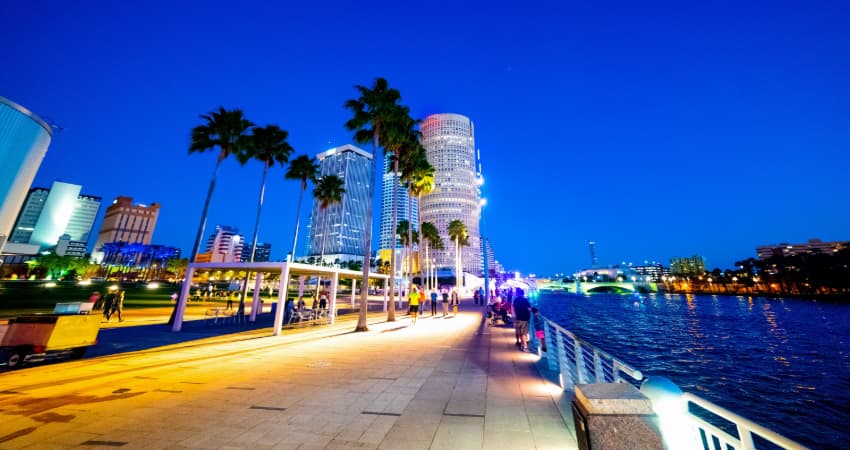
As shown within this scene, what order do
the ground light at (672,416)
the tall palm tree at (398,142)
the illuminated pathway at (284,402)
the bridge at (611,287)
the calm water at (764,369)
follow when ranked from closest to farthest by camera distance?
the ground light at (672,416), the illuminated pathway at (284,402), the calm water at (764,369), the tall palm tree at (398,142), the bridge at (611,287)

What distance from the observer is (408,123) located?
23.7 metres

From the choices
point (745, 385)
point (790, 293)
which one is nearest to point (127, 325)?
point (745, 385)

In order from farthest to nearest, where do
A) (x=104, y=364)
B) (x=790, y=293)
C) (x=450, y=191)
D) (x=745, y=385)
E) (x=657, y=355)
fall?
(x=450, y=191)
(x=790, y=293)
(x=657, y=355)
(x=745, y=385)
(x=104, y=364)

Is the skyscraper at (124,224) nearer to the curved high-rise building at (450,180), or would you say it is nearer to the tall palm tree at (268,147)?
the curved high-rise building at (450,180)

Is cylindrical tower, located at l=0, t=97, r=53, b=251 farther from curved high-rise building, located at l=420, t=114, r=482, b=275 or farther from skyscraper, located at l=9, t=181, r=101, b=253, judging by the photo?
curved high-rise building, located at l=420, t=114, r=482, b=275

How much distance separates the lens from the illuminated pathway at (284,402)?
4.59 m

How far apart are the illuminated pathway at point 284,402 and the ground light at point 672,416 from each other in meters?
1.80

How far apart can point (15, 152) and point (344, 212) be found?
108m

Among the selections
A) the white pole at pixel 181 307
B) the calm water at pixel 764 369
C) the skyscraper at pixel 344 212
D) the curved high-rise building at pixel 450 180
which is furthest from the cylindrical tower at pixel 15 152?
the calm water at pixel 764 369

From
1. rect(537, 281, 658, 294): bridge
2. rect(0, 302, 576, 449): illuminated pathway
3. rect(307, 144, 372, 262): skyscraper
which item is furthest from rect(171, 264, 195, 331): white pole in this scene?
rect(537, 281, 658, 294): bridge

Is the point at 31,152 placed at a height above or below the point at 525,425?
above

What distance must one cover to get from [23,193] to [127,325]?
410 feet

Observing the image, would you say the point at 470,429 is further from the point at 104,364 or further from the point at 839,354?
the point at 839,354

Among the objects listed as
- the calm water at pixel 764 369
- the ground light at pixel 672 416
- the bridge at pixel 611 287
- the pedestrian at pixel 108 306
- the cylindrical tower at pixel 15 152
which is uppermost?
the cylindrical tower at pixel 15 152
